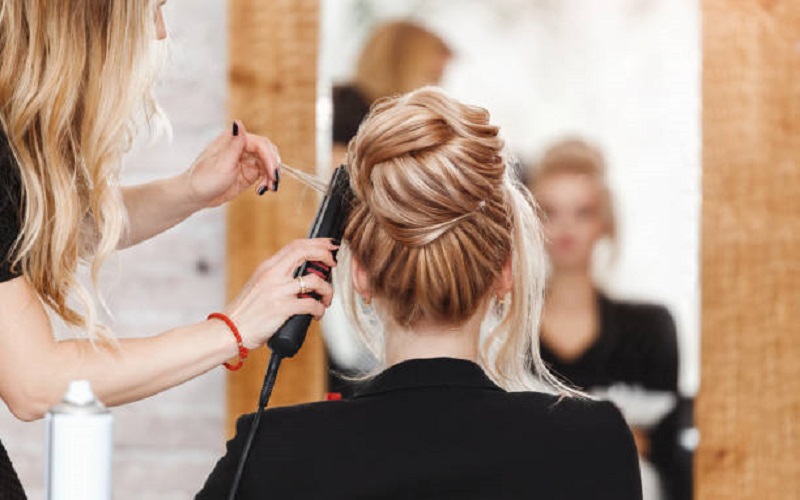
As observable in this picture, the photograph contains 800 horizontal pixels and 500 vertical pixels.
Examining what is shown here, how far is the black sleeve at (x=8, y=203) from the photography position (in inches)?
39.0

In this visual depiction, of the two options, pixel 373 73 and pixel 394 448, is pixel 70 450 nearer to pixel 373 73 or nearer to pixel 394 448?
pixel 394 448

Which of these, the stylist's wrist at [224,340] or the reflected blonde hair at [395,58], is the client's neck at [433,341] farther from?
the reflected blonde hair at [395,58]

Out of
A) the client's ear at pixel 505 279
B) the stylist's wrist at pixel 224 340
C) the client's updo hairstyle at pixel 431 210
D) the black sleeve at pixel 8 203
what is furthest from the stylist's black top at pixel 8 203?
the client's ear at pixel 505 279

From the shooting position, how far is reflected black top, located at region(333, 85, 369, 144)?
1517mm

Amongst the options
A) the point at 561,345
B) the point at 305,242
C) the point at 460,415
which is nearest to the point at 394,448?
the point at 460,415

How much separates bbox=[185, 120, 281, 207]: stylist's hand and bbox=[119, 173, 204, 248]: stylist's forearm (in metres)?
0.02

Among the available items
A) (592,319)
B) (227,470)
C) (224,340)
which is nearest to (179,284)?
(592,319)

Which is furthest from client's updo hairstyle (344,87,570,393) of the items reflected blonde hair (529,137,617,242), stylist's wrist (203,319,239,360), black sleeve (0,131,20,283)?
reflected blonde hair (529,137,617,242)

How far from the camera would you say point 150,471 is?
1729 mm

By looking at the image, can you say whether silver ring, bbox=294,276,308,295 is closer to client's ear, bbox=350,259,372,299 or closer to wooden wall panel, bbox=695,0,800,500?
client's ear, bbox=350,259,372,299

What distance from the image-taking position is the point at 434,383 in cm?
94

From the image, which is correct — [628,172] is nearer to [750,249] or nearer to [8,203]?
[750,249]

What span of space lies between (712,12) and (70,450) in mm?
1053

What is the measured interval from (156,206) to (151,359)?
35 cm
